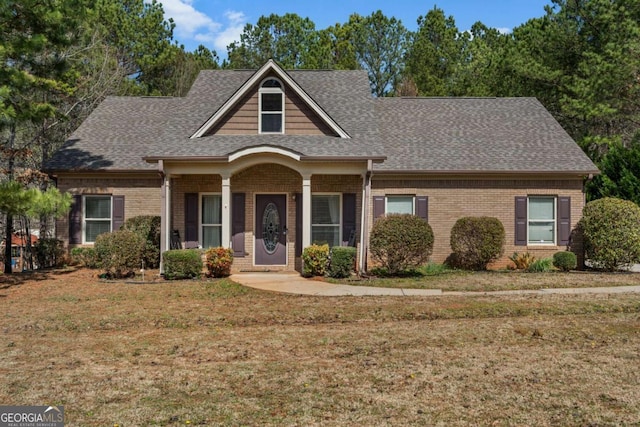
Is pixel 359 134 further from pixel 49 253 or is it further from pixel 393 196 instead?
pixel 49 253

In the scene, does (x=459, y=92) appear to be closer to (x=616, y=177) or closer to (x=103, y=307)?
Answer: (x=616, y=177)

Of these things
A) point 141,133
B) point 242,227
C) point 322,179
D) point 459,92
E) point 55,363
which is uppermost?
point 459,92

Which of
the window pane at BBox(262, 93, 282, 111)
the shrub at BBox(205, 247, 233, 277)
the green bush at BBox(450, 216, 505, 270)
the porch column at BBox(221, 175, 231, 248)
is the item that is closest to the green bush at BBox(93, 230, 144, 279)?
the shrub at BBox(205, 247, 233, 277)

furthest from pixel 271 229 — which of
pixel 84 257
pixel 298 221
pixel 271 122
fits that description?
pixel 84 257

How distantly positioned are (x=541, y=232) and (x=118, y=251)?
40.9 ft

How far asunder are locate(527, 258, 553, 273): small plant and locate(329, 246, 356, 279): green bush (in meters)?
5.66

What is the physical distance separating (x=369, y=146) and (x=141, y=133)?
28.5ft

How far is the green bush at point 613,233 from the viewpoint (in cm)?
1473

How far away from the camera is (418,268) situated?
15.4 metres

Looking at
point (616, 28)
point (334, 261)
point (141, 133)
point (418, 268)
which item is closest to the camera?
point (334, 261)

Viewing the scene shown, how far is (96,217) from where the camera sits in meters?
16.9

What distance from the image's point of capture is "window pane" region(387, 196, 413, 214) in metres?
16.4

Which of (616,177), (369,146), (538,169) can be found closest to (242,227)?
(369,146)

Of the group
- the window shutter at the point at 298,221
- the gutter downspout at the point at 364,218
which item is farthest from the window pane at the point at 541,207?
the window shutter at the point at 298,221
